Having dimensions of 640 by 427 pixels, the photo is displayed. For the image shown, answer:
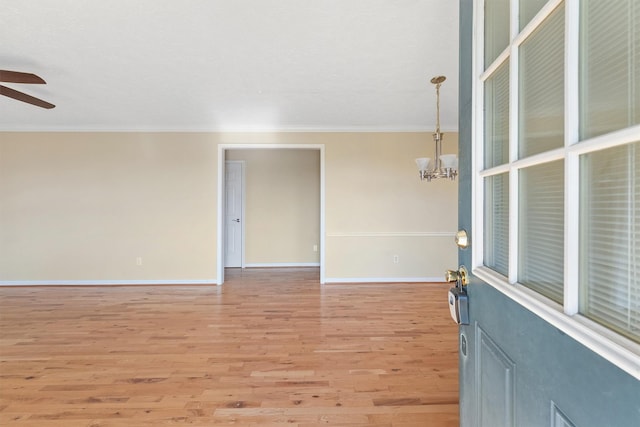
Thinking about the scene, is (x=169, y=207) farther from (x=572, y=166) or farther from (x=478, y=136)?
(x=572, y=166)

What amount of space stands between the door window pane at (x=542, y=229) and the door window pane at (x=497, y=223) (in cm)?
8

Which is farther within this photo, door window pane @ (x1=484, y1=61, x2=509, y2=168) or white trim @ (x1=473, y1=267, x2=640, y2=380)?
door window pane @ (x1=484, y1=61, x2=509, y2=168)

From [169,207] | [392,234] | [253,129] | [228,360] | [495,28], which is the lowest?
[228,360]

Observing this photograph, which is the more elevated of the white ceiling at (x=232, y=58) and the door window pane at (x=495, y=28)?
the white ceiling at (x=232, y=58)

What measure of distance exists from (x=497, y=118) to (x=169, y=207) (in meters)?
4.49

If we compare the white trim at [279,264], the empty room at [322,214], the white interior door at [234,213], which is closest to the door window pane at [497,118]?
the empty room at [322,214]

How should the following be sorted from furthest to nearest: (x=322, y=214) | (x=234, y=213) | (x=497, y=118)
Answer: (x=234, y=213) < (x=322, y=214) < (x=497, y=118)

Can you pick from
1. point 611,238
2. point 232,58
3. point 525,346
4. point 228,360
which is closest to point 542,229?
point 611,238

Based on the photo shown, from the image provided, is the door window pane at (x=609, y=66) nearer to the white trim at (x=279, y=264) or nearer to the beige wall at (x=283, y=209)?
the beige wall at (x=283, y=209)

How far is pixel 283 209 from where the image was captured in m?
5.68

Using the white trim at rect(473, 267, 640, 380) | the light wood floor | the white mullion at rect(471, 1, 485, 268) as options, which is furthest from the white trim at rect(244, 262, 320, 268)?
the white trim at rect(473, 267, 640, 380)

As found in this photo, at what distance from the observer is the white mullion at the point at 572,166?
544 mm

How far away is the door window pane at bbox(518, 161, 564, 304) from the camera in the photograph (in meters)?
0.61

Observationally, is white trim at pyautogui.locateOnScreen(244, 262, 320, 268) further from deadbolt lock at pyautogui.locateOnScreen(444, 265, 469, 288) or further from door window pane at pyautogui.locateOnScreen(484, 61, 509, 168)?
door window pane at pyautogui.locateOnScreen(484, 61, 509, 168)
